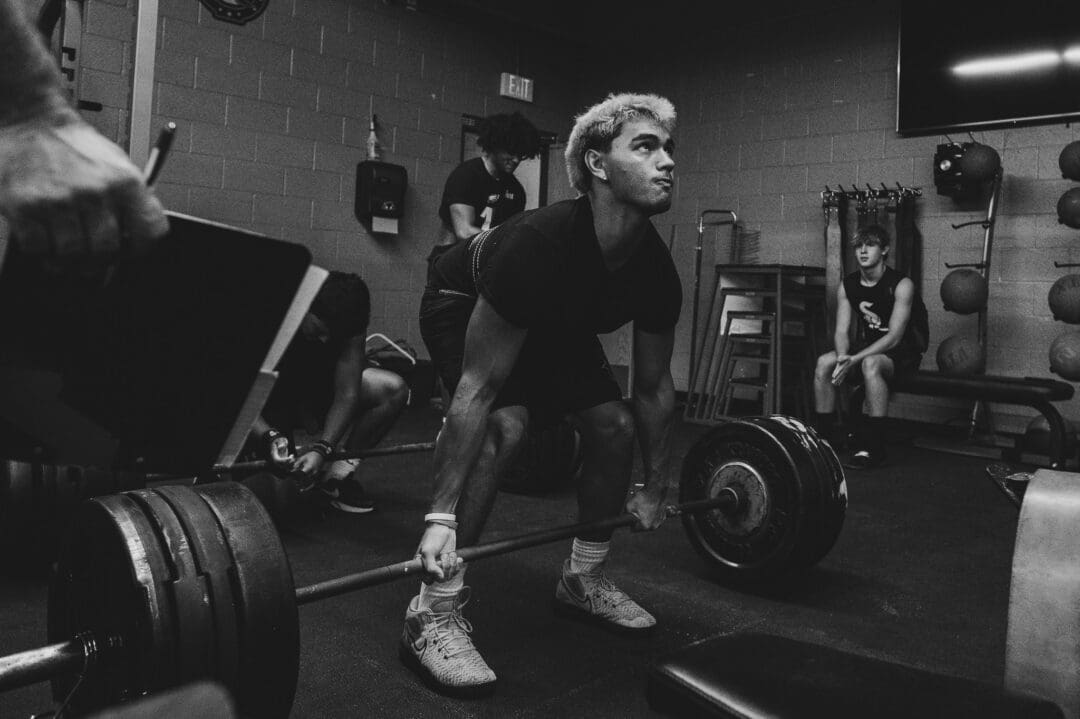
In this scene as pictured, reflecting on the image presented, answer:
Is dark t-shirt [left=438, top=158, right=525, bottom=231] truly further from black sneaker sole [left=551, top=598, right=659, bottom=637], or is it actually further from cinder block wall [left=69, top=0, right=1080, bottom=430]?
black sneaker sole [left=551, top=598, right=659, bottom=637]

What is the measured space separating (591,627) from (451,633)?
42 cm

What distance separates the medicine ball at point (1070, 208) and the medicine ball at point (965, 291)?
1.61 feet

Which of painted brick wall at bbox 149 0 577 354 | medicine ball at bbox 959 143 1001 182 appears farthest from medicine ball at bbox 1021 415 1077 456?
painted brick wall at bbox 149 0 577 354

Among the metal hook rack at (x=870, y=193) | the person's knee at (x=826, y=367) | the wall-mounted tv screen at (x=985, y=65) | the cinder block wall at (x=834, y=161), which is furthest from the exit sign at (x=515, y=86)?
the person's knee at (x=826, y=367)

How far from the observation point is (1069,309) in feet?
13.0

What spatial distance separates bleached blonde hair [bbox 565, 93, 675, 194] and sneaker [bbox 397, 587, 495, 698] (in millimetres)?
935

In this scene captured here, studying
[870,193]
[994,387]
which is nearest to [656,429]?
[994,387]

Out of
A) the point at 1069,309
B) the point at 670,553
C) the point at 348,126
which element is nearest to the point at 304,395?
the point at 670,553

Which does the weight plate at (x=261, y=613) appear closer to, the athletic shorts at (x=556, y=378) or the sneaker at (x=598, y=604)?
the athletic shorts at (x=556, y=378)

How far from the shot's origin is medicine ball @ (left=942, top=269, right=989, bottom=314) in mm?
4391

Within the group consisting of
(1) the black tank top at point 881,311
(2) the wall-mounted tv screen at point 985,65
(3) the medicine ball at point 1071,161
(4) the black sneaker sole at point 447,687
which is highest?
(2) the wall-mounted tv screen at point 985,65

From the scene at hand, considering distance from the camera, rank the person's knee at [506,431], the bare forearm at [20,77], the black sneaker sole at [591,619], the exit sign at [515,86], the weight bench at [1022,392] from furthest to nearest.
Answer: the exit sign at [515,86]
the weight bench at [1022,392]
the black sneaker sole at [591,619]
the person's knee at [506,431]
the bare forearm at [20,77]

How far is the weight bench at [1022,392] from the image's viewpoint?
3.70m

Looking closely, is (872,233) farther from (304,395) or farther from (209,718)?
(209,718)
